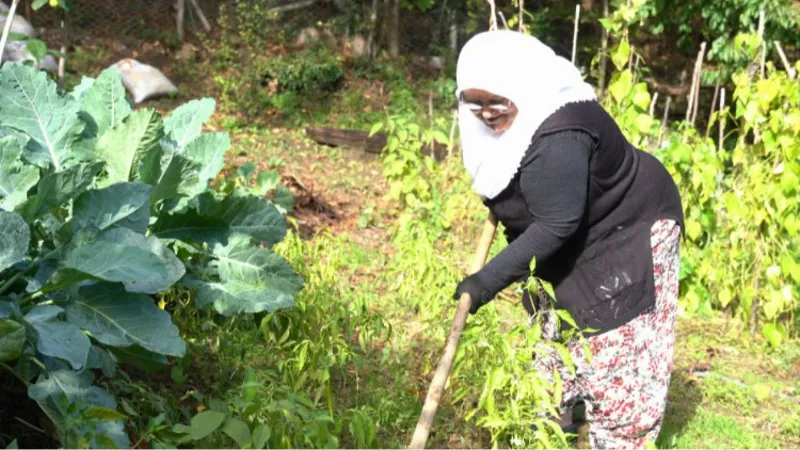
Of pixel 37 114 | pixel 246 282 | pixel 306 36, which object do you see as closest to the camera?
pixel 37 114

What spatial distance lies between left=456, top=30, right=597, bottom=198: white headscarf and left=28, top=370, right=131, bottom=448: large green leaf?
142cm

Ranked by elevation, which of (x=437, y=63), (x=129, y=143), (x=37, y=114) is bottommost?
(x=437, y=63)

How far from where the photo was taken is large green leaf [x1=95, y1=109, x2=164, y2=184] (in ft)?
11.0

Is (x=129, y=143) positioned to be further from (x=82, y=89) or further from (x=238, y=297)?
(x=82, y=89)

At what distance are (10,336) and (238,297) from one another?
95cm

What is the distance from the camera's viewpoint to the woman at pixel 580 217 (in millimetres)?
2967

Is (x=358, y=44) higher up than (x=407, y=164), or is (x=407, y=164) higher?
(x=407, y=164)

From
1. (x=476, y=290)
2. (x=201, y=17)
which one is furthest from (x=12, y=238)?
(x=201, y=17)

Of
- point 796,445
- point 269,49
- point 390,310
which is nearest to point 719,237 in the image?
point 796,445

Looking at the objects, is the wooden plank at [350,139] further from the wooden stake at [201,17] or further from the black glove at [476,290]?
the black glove at [476,290]

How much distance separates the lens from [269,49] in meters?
12.8

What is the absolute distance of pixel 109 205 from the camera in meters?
2.97

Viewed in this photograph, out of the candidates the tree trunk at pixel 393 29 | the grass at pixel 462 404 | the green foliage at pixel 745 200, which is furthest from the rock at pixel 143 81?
the green foliage at pixel 745 200

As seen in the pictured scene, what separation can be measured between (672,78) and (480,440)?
1100cm
